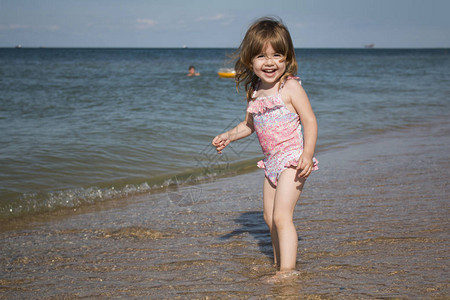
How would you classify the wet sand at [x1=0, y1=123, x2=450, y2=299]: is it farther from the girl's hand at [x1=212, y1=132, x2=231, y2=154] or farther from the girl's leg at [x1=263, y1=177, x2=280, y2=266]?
the girl's hand at [x1=212, y1=132, x2=231, y2=154]

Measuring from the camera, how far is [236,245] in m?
3.03

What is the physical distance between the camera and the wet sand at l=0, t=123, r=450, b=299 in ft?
7.75

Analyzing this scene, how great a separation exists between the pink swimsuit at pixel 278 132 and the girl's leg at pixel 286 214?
2.9 inches

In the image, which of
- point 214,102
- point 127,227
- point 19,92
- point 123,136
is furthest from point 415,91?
point 127,227

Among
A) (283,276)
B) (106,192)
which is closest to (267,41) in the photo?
(283,276)

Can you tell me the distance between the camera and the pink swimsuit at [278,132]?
2.54 meters

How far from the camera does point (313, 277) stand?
2441 millimetres

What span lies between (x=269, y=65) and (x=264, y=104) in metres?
0.23

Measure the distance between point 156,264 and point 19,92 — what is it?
40.1 ft

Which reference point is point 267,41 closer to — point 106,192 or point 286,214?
point 286,214

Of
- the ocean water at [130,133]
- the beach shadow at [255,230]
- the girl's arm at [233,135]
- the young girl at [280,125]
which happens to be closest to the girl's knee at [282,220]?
the young girl at [280,125]

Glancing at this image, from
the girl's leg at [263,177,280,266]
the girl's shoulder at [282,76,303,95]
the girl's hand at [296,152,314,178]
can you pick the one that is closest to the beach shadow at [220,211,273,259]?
the girl's leg at [263,177,280,266]

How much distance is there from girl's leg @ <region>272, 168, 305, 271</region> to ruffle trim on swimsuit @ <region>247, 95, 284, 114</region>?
38 cm

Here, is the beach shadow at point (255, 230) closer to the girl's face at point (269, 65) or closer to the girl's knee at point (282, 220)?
the girl's knee at point (282, 220)
